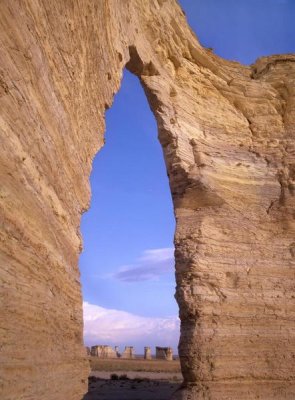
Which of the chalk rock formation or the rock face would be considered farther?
the chalk rock formation

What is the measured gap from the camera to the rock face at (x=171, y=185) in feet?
15.6

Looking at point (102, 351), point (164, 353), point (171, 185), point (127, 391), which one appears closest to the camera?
point (171, 185)

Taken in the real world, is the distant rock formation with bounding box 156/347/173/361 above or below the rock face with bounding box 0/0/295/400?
below

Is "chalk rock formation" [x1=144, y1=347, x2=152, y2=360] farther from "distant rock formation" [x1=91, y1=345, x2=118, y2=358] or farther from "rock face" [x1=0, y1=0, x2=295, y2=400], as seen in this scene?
"rock face" [x1=0, y1=0, x2=295, y2=400]

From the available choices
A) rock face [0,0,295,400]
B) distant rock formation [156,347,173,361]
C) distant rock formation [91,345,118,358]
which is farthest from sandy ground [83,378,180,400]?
distant rock formation [91,345,118,358]

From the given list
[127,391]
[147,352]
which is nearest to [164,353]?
[147,352]

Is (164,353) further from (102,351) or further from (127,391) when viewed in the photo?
(127,391)

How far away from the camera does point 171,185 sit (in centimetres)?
1240

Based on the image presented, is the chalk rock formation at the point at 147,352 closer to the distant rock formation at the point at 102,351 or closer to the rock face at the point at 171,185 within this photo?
the distant rock formation at the point at 102,351

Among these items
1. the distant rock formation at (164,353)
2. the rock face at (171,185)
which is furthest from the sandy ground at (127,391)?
the distant rock formation at (164,353)

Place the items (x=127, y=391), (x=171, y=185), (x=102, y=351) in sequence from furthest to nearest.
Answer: (x=102, y=351) → (x=127, y=391) → (x=171, y=185)

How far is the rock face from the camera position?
15.6 ft

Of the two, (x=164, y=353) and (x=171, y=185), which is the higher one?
(x=171, y=185)

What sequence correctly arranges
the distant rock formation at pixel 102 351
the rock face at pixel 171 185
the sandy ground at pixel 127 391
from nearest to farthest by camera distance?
1. the rock face at pixel 171 185
2. the sandy ground at pixel 127 391
3. the distant rock formation at pixel 102 351
